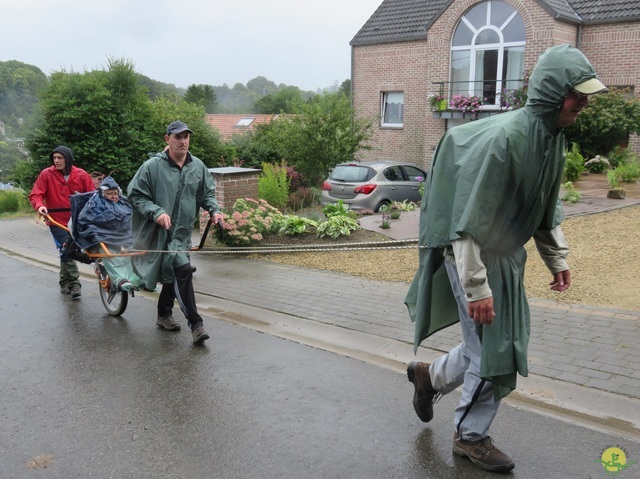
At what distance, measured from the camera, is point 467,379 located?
331cm

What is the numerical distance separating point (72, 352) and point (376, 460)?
3261mm

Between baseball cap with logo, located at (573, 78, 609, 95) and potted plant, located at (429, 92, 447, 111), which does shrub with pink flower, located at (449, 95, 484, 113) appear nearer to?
potted plant, located at (429, 92, 447, 111)

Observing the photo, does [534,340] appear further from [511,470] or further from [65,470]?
[65,470]

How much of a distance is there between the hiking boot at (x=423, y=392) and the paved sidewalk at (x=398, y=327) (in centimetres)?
89

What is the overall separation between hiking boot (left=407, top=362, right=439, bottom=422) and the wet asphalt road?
139mm

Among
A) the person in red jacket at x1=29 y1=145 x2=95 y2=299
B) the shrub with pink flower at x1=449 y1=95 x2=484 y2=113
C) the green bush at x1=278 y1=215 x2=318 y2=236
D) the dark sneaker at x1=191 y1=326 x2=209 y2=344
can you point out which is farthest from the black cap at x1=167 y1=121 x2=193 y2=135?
the shrub with pink flower at x1=449 y1=95 x2=484 y2=113

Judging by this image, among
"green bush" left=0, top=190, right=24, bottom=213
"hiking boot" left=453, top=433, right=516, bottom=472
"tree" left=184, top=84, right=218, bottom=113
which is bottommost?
"green bush" left=0, top=190, right=24, bottom=213

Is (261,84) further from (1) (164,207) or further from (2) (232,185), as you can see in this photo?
(1) (164,207)

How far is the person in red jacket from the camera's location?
24.5 feet

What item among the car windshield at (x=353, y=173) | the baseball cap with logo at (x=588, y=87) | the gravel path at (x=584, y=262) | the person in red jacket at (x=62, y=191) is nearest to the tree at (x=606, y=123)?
the car windshield at (x=353, y=173)

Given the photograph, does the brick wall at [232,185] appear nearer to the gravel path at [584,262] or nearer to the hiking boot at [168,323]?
the gravel path at [584,262]

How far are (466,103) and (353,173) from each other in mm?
8445

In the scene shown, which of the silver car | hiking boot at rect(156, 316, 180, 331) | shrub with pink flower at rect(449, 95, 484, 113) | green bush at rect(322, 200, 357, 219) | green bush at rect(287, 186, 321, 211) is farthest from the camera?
shrub with pink flower at rect(449, 95, 484, 113)

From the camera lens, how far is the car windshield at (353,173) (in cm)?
1366
